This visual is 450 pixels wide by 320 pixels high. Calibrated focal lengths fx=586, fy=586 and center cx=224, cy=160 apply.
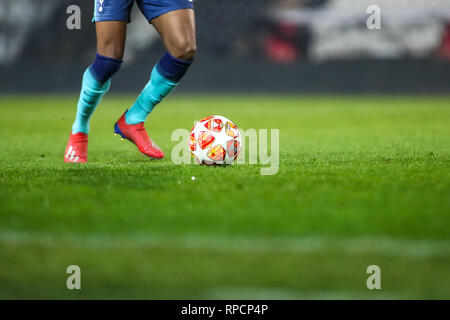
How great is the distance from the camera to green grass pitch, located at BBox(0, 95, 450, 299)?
152 cm

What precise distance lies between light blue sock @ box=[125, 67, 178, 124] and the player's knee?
0.63 feet

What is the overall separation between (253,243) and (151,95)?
2047 millimetres

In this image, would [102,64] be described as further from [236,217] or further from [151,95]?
[236,217]

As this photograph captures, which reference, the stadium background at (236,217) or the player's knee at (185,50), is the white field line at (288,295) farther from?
the player's knee at (185,50)

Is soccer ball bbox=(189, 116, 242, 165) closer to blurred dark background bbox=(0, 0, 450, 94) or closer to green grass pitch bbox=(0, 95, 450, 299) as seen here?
green grass pitch bbox=(0, 95, 450, 299)

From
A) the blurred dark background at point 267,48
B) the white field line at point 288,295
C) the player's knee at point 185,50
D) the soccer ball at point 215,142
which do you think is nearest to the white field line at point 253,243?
the white field line at point 288,295

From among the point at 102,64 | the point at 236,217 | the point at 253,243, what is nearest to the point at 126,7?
the point at 102,64

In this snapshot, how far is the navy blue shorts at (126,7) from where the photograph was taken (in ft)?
11.2

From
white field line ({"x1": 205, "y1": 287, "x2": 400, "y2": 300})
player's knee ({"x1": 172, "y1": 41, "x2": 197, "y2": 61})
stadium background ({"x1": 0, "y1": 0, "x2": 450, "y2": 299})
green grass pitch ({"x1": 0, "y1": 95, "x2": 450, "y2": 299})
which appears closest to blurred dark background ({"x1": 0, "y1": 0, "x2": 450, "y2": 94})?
stadium background ({"x1": 0, "y1": 0, "x2": 450, "y2": 299})

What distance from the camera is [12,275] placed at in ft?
5.21

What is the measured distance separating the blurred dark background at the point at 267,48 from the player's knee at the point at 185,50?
10.7 m

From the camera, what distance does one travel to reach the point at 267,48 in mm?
13977
